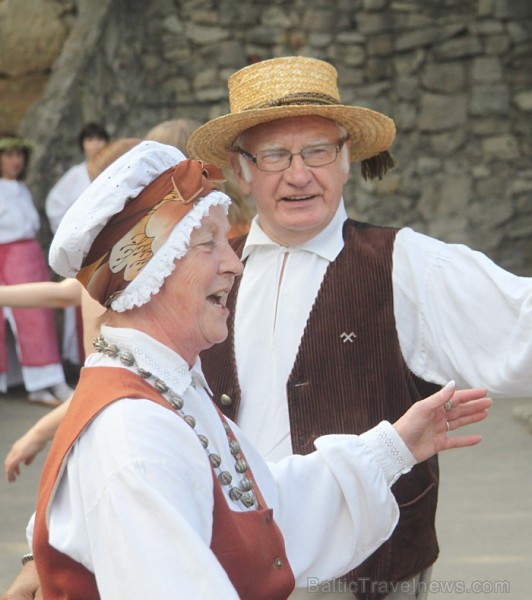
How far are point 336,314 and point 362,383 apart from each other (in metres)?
0.16

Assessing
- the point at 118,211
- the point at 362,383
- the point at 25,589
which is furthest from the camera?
Answer: the point at 362,383

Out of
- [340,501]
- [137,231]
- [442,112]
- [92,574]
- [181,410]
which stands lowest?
[442,112]

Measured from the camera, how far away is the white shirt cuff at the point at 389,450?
1.88 meters

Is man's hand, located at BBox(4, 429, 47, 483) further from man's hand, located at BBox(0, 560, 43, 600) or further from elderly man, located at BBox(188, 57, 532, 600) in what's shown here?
man's hand, located at BBox(0, 560, 43, 600)

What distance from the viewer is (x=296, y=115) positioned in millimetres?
2396

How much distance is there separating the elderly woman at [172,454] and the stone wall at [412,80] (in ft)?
20.8

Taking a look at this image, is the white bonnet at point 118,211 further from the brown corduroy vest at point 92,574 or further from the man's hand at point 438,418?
the man's hand at point 438,418

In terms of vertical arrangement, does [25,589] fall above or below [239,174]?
below

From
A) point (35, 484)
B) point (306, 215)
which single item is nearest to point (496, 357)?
point (306, 215)

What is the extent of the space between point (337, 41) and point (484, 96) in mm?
1148

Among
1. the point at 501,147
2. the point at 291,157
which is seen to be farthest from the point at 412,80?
the point at 291,157

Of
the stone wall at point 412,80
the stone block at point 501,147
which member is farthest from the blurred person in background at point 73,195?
the stone block at point 501,147

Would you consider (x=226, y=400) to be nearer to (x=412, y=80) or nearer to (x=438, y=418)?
(x=438, y=418)

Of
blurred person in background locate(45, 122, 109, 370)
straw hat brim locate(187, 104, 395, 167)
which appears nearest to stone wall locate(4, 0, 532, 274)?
blurred person in background locate(45, 122, 109, 370)
